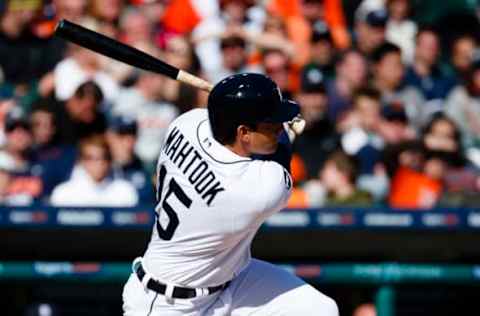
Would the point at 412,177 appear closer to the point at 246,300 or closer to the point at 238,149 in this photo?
the point at 246,300

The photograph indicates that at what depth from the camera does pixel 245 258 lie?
4.82m

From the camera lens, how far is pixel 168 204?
15.2 ft

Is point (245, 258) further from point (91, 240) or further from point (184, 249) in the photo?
point (91, 240)

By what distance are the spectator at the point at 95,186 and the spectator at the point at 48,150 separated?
0.38 ft

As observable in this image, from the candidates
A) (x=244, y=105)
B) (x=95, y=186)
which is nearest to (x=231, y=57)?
(x=95, y=186)

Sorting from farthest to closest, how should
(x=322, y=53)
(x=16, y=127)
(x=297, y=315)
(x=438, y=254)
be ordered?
(x=322, y=53), (x=16, y=127), (x=438, y=254), (x=297, y=315)

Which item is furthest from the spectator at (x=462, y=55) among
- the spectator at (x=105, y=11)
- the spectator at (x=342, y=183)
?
the spectator at (x=105, y=11)

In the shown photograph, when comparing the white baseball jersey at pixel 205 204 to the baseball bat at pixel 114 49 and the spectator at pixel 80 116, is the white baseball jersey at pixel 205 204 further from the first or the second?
the spectator at pixel 80 116

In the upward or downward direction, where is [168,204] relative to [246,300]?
upward

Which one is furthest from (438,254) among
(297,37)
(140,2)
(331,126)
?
(140,2)

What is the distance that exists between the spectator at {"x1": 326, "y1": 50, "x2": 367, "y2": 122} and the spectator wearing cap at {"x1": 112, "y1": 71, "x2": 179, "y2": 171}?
1105 mm

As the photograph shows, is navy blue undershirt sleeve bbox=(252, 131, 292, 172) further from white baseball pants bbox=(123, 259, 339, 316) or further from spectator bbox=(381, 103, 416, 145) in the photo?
spectator bbox=(381, 103, 416, 145)

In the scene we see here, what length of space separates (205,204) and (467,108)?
4353 mm

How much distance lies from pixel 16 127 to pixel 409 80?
9.47 feet
